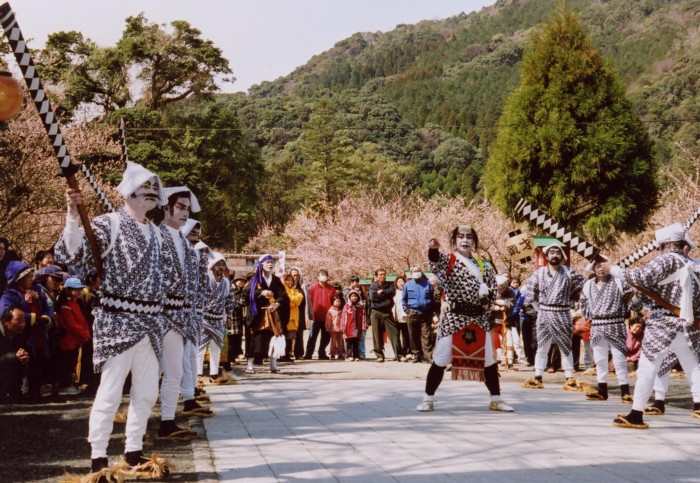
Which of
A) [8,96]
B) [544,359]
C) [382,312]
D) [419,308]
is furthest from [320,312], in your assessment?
[8,96]

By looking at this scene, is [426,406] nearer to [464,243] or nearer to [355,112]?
[464,243]

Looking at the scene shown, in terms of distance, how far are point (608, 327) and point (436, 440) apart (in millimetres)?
4280

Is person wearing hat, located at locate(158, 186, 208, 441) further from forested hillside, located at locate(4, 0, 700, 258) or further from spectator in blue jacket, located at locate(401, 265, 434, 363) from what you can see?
forested hillside, located at locate(4, 0, 700, 258)

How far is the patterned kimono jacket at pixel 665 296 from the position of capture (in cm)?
816

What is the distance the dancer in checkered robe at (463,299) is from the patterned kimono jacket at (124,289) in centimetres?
383

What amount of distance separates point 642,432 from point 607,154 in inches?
723

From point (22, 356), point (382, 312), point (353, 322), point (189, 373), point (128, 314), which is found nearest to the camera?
point (128, 314)

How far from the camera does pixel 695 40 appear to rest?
112m

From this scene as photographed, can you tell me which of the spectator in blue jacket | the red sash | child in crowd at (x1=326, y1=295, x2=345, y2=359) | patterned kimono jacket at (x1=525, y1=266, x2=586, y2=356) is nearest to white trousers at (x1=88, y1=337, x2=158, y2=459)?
the red sash

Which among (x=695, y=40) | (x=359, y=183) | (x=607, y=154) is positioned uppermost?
(x=695, y=40)

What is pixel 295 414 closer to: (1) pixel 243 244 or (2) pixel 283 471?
(2) pixel 283 471

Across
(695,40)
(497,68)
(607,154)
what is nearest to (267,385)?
(607,154)

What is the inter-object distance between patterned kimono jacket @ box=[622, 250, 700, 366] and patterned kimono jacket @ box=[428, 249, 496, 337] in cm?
165

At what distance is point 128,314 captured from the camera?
228 inches
